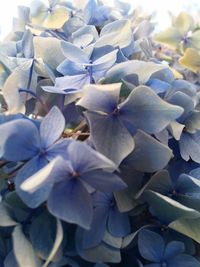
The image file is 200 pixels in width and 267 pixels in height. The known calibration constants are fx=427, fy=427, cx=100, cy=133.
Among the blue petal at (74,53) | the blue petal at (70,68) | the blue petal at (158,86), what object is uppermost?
the blue petal at (74,53)

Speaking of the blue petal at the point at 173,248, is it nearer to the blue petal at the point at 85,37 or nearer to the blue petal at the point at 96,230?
the blue petal at the point at 96,230

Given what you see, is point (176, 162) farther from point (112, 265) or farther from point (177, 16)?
point (177, 16)

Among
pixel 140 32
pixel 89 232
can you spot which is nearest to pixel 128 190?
pixel 89 232

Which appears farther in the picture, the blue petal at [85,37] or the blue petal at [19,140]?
the blue petal at [85,37]

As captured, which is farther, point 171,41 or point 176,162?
point 171,41

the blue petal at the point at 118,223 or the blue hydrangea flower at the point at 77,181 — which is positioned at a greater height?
the blue hydrangea flower at the point at 77,181

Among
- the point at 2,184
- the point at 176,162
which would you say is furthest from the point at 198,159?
the point at 2,184

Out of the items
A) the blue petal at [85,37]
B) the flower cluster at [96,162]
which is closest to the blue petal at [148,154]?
the flower cluster at [96,162]

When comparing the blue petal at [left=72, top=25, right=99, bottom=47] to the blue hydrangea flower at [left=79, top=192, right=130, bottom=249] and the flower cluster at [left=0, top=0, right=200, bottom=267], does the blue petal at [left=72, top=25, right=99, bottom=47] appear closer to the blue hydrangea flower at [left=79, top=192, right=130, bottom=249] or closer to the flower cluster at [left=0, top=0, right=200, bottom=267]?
the flower cluster at [left=0, top=0, right=200, bottom=267]

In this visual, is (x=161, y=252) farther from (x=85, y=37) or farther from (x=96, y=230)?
(x=85, y=37)
